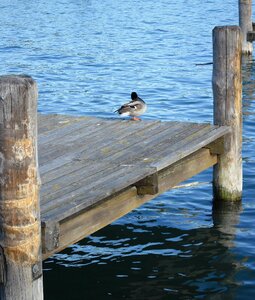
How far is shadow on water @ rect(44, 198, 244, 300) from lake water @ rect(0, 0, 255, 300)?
0.01 m

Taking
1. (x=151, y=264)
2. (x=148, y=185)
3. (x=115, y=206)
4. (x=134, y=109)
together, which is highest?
(x=134, y=109)

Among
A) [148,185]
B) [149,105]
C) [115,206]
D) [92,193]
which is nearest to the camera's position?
[92,193]

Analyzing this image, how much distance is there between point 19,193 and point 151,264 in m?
3.56

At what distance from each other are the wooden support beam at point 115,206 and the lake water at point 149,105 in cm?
92

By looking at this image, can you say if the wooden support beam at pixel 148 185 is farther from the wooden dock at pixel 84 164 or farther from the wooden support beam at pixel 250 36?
the wooden support beam at pixel 250 36

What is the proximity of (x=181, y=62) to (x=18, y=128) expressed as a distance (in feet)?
67.8

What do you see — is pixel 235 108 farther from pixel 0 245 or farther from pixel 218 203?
pixel 0 245

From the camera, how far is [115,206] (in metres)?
8.86

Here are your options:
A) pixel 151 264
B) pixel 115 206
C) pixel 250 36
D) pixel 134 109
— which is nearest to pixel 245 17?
pixel 250 36

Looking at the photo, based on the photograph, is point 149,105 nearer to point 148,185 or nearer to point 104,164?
point 104,164

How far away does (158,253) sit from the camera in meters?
10.5

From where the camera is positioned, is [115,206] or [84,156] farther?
[84,156]

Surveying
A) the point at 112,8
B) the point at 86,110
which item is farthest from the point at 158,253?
the point at 112,8

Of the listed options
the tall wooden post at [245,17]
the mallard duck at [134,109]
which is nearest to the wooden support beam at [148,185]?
the mallard duck at [134,109]
